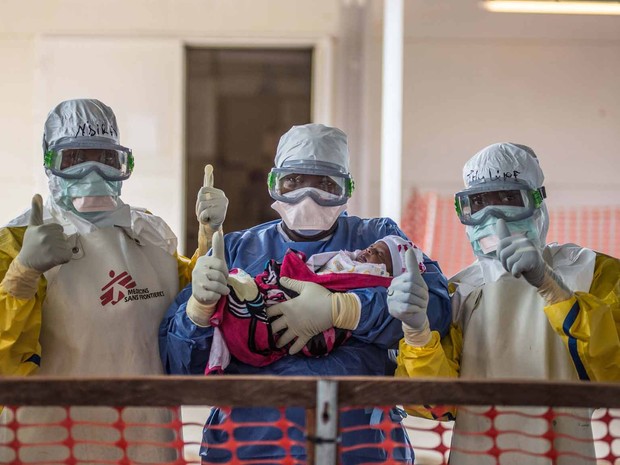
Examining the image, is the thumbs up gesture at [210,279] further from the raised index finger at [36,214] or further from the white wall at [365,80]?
the white wall at [365,80]

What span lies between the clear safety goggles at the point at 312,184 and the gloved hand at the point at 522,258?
0.50 meters

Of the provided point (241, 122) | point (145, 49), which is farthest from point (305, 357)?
point (241, 122)

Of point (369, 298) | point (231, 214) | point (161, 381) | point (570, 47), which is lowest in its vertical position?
point (161, 381)

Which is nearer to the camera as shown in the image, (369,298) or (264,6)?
(369,298)

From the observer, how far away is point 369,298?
230 cm

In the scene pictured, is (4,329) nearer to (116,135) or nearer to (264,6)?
(116,135)

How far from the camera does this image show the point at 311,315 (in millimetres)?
2273

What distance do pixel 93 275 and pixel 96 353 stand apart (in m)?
0.23

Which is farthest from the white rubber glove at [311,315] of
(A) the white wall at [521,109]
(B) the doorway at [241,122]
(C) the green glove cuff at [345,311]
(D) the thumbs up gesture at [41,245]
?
(B) the doorway at [241,122]

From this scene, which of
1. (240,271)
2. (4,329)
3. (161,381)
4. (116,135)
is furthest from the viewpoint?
(116,135)

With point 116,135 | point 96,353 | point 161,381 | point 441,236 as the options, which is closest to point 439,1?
point 441,236

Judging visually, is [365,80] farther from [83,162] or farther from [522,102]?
[83,162]

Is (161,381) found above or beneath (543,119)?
beneath

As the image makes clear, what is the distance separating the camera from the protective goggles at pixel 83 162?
249 centimetres
